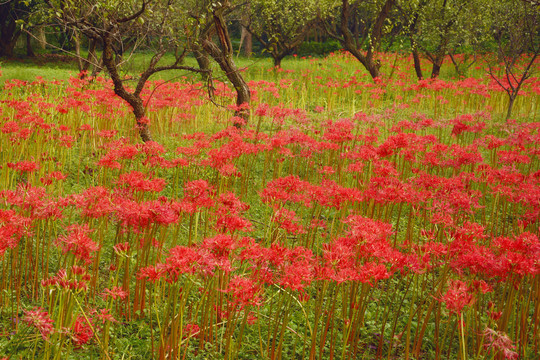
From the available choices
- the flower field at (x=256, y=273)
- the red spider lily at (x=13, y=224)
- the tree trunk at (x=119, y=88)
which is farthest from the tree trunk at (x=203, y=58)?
the red spider lily at (x=13, y=224)

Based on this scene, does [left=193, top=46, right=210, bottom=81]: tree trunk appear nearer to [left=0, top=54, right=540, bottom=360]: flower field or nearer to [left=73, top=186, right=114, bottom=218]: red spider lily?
[left=0, top=54, right=540, bottom=360]: flower field

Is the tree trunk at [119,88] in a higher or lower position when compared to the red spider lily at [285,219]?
higher

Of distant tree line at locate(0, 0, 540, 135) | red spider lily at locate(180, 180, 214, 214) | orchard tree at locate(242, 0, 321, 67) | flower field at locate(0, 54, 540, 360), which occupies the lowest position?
flower field at locate(0, 54, 540, 360)

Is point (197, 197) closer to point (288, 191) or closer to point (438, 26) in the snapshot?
point (288, 191)

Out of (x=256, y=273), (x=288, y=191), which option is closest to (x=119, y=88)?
(x=288, y=191)

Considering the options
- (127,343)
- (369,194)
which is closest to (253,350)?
(127,343)

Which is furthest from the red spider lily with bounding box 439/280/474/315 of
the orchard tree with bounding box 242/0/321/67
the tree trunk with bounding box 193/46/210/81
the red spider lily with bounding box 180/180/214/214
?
the orchard tree with bounding box 242/0/321/67

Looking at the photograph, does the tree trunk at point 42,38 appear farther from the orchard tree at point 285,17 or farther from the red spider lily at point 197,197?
the orchard tree at point 285,17

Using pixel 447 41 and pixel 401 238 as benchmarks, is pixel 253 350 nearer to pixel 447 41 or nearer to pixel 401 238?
pixel 401 238

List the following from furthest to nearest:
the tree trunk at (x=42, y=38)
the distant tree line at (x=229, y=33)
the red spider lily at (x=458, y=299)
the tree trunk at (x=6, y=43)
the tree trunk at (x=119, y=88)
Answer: the tree trunk at (x=6, y=43)
the distant tree line at (x=229, y=33)
the tree trunk at (x=119, y=88)
the tree trunk at (x=42, y=38)
the red spider lily at (x=458, y=299)

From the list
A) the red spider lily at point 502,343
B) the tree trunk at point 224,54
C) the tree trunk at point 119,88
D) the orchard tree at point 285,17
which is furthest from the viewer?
the orchard tree at point 285,17

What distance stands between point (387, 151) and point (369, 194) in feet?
4.10

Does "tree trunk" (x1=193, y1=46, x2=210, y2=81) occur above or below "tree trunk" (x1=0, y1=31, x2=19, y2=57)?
below

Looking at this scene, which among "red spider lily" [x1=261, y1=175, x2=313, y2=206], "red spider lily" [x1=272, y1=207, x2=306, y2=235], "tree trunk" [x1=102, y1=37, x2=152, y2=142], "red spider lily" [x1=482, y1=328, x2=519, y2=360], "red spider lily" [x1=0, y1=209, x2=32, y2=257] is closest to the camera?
"red spider lily" [x1=482, y1=328, x2=519, y2=360]
